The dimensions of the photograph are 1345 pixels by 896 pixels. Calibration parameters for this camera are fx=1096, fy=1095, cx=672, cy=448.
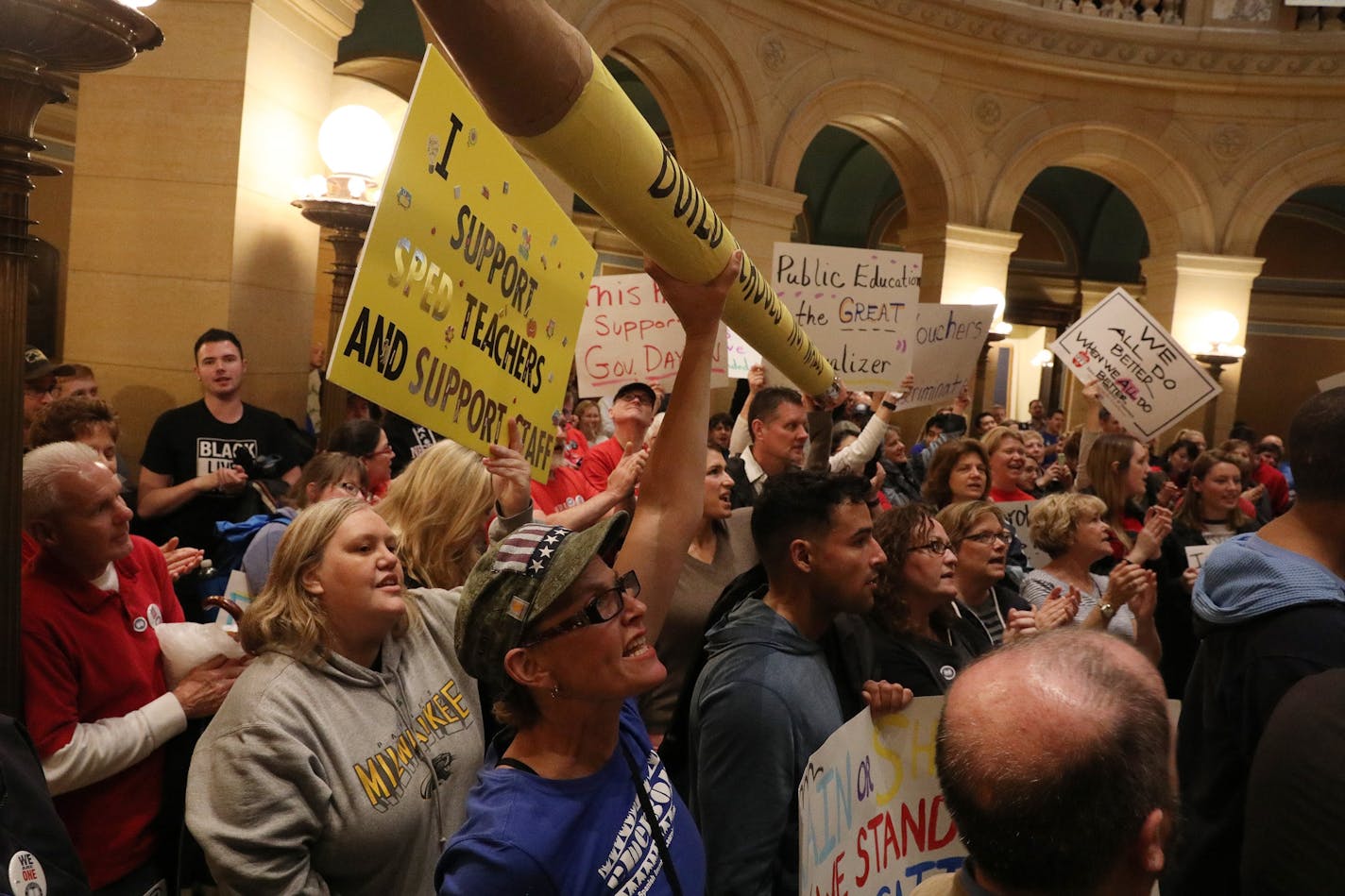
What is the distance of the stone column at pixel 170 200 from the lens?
5.54m

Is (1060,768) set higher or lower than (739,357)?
lower

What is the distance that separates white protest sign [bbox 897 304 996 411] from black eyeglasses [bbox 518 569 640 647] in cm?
591

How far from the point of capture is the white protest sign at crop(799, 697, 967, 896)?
214 cm

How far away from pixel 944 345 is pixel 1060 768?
6610mm

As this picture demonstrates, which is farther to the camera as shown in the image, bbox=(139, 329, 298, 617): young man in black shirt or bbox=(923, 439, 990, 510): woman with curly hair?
bbox=(923, 439, 990, 510): woman with curly hair

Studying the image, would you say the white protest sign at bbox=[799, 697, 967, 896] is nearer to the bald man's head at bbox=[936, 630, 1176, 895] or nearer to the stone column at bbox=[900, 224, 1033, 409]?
the bald man's head at bbox=[936, 630, 1176, 895]

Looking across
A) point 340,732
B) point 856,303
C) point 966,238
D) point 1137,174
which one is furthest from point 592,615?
point 1137,174

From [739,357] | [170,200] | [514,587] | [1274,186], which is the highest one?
[1274,186]

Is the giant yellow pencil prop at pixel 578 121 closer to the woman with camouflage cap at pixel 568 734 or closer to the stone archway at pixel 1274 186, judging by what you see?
the woman with camouflage cap at pixel 568 734

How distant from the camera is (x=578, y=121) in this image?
4.12ft

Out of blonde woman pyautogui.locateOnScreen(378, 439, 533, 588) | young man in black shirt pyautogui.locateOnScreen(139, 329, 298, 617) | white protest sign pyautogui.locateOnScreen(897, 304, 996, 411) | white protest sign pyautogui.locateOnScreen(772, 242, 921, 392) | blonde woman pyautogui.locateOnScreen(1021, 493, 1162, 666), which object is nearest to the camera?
blonde woman pyautogui.locateOnScreen(378, 439, 533, 588)

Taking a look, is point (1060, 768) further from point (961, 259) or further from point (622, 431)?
point (961, 259)

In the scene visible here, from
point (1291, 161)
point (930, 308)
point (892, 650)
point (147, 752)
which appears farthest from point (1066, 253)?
point (147, 752)

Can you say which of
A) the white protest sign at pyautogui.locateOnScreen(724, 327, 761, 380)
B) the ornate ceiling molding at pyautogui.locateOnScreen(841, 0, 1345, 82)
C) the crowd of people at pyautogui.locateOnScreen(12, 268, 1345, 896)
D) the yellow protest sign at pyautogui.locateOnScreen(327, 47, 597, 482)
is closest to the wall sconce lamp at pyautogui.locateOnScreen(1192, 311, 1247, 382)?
the ornate ceiling molding at pyautogui.locateOnScreen(841, 0, 1345, 82)
